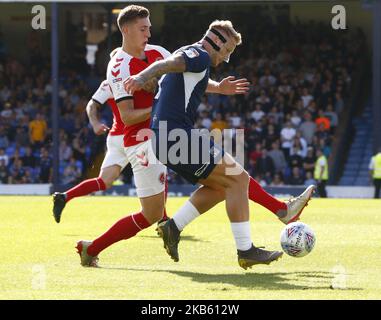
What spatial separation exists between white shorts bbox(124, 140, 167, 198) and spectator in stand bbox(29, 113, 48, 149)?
19.7 metres

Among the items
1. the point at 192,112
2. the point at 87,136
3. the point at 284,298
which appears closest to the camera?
the point at 284,298

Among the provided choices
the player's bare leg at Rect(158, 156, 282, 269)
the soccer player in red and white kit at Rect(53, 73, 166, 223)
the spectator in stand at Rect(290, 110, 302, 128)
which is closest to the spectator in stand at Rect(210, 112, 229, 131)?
the spectator in stand at Rect(290, 110, 302, 128)

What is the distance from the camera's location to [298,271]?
873cm

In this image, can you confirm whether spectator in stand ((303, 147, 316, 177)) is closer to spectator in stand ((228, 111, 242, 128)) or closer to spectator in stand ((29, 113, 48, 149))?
spectator in stand ((228, 111, 242, 128))

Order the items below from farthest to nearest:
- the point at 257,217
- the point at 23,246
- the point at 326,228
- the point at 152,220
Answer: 1. the point at 257,217
2. the point at 326,228
3. the point at 23,246
4. the point at 152,220

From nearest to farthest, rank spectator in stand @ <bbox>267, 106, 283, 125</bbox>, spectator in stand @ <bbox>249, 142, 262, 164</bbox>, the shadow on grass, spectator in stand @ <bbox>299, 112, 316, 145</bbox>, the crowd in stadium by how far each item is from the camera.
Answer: the shadow on grass < spectator in stand @ <bbox>249, 142, 262, 164</bbox> < the crowd in stadium < spectator in stand @ <bbox>299, 112, 316, 145</bbox> < spectator in stand @ <bbox>267, 106, 283, 125</bbox>

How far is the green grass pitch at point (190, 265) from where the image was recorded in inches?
289

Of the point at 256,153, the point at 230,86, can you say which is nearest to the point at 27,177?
the point at 256,153

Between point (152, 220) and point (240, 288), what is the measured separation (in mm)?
1617

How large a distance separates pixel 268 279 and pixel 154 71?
1.93 metres

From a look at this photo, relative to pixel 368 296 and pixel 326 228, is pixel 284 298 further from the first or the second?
pixel 326 228

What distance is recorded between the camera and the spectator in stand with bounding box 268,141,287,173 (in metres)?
26.4

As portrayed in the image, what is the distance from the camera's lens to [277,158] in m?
26.4

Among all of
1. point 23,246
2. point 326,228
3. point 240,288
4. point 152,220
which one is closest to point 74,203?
point 326,228
